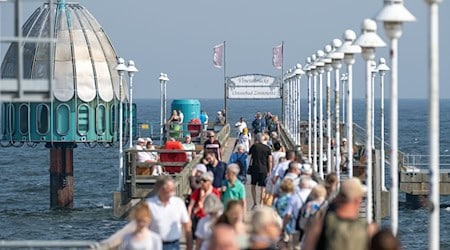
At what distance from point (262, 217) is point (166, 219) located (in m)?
5.16

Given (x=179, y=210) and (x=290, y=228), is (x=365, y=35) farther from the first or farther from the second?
(x=179, y=210)

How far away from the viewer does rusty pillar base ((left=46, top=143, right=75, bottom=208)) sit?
57469 mm

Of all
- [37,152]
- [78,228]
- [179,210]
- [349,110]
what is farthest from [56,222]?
[37,152]

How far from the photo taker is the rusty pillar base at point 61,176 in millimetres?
57469

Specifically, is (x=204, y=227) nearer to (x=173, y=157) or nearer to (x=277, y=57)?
(x=173, y=157)

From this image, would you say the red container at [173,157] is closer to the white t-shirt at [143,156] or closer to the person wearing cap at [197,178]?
the white t-shirt at [143,156]

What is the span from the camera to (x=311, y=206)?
18.0 meters

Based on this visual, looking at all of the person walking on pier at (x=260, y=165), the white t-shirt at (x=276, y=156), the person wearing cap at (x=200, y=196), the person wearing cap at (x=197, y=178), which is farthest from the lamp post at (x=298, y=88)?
the person wearing cap at (x=200, y=196)

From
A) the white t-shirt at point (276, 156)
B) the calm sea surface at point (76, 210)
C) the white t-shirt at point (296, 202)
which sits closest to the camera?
the white t-shirt at point (296, 202)

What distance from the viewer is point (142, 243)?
49.9ft

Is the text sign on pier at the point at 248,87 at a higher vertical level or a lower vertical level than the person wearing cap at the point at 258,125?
higher

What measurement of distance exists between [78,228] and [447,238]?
39.6 feet

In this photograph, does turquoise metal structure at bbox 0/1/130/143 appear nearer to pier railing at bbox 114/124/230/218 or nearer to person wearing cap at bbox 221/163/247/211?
pier railing at bbox 114/124/230/218

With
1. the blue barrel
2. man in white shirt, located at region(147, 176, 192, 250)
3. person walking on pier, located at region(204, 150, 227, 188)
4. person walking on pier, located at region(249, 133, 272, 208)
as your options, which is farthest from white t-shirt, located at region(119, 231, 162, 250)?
the blue barrel
